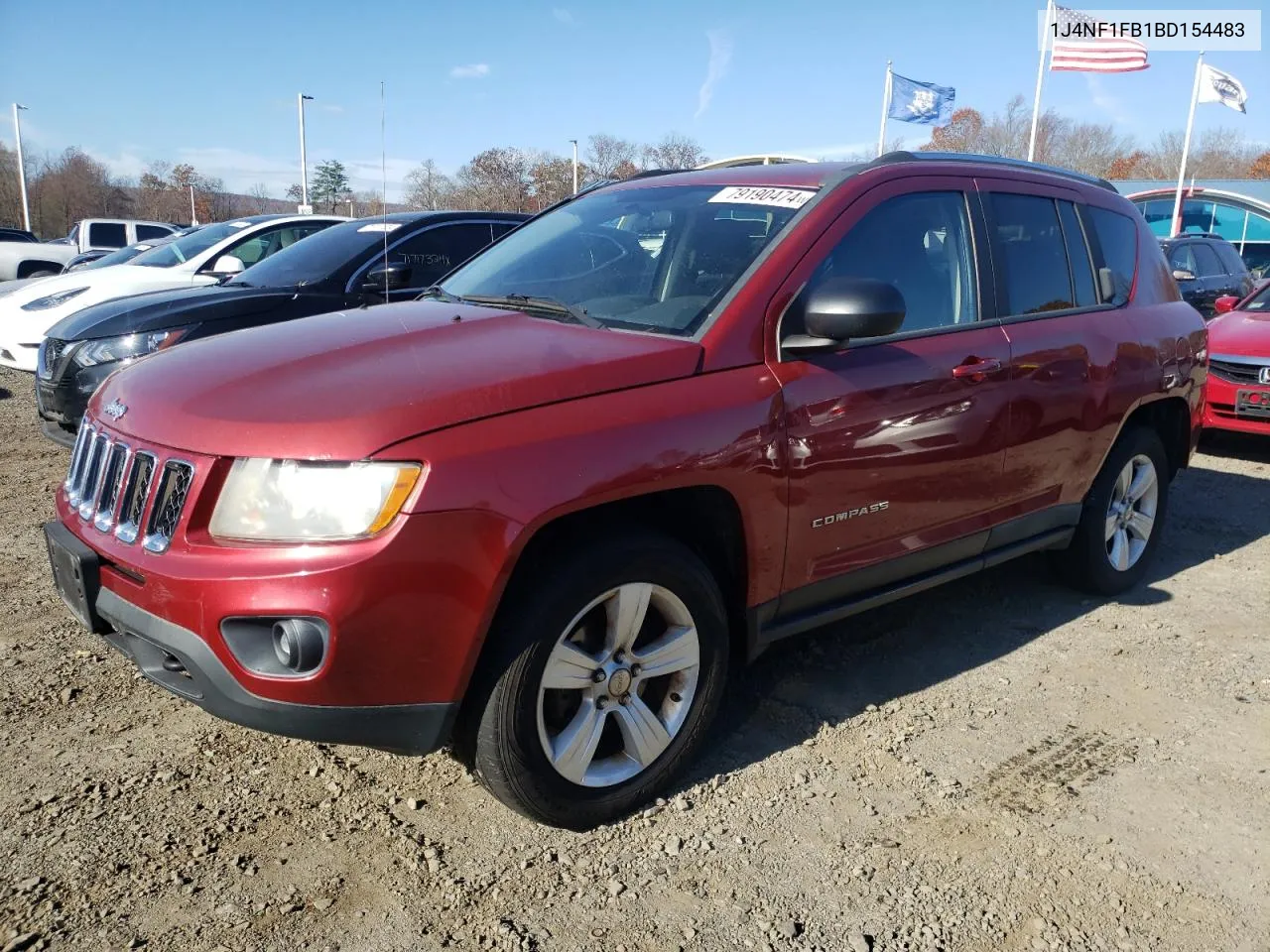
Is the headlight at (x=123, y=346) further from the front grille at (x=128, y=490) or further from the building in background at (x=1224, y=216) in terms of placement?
the building in background at (x=1224, y=216)

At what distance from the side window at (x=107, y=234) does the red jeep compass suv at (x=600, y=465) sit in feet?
65.4

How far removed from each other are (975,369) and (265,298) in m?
4.53

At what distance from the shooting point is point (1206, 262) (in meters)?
12.6

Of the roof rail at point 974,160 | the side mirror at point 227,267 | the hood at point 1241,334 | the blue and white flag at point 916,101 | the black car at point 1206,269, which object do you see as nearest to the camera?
the roof rail at point 974,160

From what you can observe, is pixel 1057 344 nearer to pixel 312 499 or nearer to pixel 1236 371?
pixel 312 499

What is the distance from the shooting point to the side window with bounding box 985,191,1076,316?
3818 millimetres

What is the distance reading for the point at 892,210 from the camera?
3424 millimetres

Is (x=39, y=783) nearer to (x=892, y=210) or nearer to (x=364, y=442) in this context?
(x=364, y=442)

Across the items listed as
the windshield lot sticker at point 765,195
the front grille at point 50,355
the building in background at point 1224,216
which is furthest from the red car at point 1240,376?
the building in background at point 1224,216

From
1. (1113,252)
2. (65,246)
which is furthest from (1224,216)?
(1113,252)

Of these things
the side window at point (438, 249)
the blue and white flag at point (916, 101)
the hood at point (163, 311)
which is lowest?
the hood at point (163, 311)

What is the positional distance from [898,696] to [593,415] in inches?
71.0

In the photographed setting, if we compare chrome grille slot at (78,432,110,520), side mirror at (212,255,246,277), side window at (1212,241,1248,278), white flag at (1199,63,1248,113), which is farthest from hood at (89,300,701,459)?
white flag at (1199,63,1248,113)

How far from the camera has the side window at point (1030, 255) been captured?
12.5 feet
